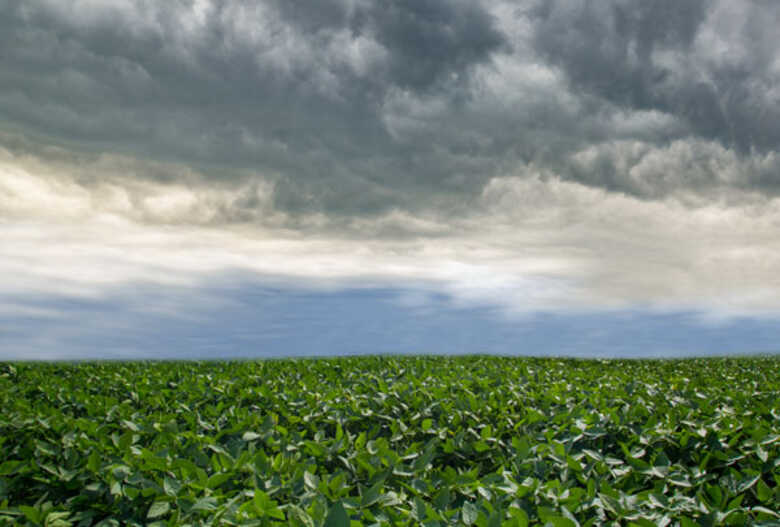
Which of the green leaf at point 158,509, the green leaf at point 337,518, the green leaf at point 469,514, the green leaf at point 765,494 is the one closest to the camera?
the green leaf at point 337,518

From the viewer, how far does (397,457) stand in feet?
12.7

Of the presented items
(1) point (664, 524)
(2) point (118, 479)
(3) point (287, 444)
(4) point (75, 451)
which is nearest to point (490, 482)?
(1) point (664, 524)

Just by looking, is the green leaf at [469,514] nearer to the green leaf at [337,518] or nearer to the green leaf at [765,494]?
the green leaf at [337,518]

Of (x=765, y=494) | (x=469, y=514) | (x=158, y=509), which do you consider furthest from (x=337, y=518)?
(x=765, y=494)

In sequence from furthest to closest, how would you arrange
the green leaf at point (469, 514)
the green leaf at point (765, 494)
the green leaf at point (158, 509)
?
the green leaf at point (765, 494) → the green leaf at point (158, 509) → the green leaf at point (469, 514)

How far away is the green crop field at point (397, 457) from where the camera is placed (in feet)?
10.6

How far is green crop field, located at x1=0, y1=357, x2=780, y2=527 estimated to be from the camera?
323cm

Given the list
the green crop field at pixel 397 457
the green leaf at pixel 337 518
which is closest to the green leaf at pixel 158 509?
the green crop field at pixel 397 457

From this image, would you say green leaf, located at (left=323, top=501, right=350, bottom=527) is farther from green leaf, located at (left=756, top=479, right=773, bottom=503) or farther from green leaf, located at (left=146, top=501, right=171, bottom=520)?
green leaf, located at (left=756, top=479, right=773, bottom=503)

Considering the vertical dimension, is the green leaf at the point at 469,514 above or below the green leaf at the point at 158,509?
above

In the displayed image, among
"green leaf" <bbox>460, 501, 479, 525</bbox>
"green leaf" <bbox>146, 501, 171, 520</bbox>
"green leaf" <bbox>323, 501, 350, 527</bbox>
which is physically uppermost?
"green leaf" <bbox>323, 501, 350, 527</bbox>

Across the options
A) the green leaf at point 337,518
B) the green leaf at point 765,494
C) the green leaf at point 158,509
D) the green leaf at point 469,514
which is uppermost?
the green leaf at point 337,518

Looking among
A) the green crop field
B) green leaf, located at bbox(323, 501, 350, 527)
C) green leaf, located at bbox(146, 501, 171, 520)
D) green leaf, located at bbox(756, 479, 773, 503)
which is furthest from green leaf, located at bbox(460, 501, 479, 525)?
green leaf, located at bbox(756, 479, 773, 503)

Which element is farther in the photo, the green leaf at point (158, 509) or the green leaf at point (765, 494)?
the green leaf at point (765, 494)
